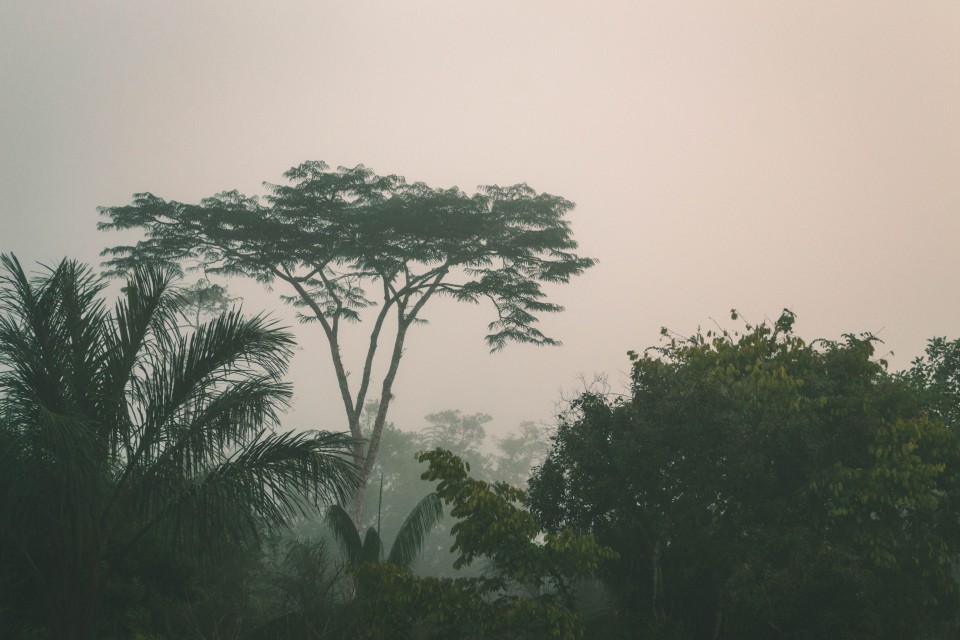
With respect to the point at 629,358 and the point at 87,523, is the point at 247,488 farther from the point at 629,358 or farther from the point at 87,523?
the point at 629,358

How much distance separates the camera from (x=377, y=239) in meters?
23.7

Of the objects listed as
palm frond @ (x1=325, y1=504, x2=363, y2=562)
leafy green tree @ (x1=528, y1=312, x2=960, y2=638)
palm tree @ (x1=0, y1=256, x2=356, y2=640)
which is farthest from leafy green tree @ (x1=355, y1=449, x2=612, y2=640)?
palm frond @ (x1=325, y1=504, x2=363, y2=562)

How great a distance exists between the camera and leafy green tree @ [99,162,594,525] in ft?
76.1

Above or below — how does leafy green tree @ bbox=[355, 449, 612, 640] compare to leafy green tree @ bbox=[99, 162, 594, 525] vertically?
below

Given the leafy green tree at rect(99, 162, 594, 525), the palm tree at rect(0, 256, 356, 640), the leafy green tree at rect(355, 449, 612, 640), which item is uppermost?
the leafy green tree at rect(99, 162, 594, 525)

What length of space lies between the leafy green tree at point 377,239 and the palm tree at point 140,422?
12.8 meters

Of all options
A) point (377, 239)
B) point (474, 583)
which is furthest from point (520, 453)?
point (474, 583)

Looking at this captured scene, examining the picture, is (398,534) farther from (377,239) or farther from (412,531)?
(377,239)

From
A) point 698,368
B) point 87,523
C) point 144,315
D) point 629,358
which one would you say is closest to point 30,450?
point 87,523

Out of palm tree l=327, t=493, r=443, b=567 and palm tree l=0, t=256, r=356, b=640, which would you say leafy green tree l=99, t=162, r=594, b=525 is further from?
palm tree l=0, t=256, r=356, b=640

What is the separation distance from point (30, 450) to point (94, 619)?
2275 mm

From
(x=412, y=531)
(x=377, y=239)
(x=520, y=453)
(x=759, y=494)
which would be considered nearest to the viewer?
(x=759, y=494)

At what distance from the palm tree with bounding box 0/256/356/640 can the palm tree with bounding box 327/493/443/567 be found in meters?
5.02

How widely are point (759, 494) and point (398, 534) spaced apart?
6.50 m
